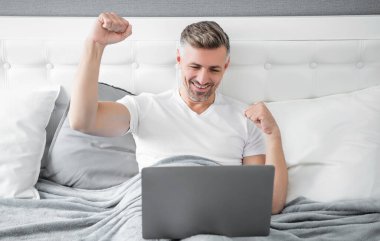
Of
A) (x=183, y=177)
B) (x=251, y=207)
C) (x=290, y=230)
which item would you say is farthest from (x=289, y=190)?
(x=183, y=177)

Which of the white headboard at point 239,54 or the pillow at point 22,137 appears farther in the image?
the white headboard at point 239,54

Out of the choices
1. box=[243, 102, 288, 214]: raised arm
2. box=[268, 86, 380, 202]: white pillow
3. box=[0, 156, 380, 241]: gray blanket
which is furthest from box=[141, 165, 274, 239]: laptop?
box=[268, 86, 380, 202]: white pillow

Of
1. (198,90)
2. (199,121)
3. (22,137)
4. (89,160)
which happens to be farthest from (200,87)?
(22,137)

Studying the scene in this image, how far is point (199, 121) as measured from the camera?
5.46ft

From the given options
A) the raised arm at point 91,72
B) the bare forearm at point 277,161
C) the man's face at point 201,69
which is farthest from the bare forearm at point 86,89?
the bare forearm at point 277,161

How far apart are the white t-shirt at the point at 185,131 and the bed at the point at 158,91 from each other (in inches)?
4.6

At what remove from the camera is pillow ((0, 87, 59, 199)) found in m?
1.64

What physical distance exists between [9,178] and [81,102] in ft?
1.47

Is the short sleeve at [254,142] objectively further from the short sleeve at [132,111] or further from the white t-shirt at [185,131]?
the short sleeve at [132,111]

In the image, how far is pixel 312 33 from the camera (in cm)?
193

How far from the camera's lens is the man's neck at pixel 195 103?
170 cm

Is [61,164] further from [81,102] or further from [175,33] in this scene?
[175,33]

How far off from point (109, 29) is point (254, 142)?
0.65 metres

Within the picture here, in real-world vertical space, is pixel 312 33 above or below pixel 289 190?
above
